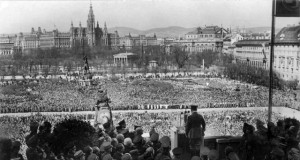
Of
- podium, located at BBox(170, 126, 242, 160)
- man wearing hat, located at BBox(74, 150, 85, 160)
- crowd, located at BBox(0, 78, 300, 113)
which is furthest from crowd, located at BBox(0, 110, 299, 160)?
man wearing hat, located at BBox(74, 150, 85, 160)

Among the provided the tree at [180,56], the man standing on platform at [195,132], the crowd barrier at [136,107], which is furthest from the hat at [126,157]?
the tree at [180,56]

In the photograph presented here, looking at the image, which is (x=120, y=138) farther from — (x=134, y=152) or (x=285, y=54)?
(x=285, y=54)

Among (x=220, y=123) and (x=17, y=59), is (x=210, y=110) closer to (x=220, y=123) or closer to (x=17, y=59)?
(x=220, y=123)

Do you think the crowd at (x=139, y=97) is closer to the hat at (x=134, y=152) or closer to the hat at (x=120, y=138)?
the hat at (x=120, y=138)

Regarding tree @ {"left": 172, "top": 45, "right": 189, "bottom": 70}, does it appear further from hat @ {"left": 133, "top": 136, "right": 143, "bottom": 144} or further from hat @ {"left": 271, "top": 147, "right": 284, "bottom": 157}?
hat @ {"left": 271, "top": 147, "right": 284, "bottom": 157}

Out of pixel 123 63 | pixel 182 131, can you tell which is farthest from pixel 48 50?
pixel 182 131
